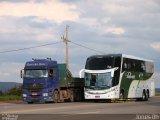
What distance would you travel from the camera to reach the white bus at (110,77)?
3862cm

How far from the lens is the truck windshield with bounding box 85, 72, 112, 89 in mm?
38688

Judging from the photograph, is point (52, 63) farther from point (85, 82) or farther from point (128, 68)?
point (128, 68)

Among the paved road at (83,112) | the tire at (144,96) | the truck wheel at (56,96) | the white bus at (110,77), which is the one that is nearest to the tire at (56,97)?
the truck wheel at (56,96)

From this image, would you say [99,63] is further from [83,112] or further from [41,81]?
[83,112]

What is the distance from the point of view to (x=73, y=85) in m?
42.6

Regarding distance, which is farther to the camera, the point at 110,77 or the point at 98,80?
the point at 98,80

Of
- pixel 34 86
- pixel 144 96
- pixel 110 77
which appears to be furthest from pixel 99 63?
pixel 144 96

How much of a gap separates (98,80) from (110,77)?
1.11 metres

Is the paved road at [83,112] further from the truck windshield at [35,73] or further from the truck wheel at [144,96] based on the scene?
the truck wheel at [144,96]

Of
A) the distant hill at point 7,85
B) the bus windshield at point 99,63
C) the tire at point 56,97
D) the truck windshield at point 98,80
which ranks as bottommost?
the tire at point 56,97

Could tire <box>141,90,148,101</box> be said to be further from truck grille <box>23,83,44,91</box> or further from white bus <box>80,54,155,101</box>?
truck grille <box>23,83,44,91</box>

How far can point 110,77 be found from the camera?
38562 mm

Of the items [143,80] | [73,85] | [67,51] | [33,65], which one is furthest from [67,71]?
[67,51]

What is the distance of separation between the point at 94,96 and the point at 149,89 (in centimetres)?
865
